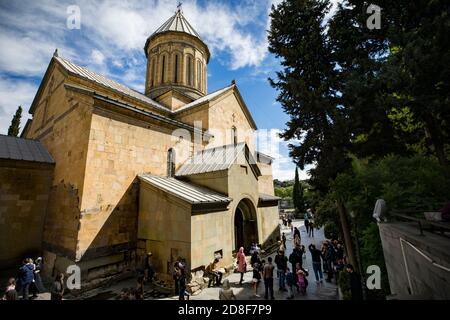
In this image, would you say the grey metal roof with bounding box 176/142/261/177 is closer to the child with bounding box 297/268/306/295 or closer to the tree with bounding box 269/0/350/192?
the tree with bounding box 269/0/350/192

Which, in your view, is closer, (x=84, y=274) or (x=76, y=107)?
(x=84, y=274)

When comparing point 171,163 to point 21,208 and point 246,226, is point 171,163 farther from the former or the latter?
point 21,208

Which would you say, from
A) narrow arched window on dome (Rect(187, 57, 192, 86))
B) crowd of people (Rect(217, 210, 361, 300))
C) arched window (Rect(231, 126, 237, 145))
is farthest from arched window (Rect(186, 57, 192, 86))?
crowd of people (Rect(217, 210, 361, 300))

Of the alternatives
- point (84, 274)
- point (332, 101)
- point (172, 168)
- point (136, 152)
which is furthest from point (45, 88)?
point (332, 101)

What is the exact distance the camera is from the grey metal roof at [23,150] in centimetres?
906

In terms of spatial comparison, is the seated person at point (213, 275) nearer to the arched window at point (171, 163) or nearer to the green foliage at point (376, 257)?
the green foliage at point (376, 257)

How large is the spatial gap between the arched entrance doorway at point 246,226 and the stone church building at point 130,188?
0.17 ft

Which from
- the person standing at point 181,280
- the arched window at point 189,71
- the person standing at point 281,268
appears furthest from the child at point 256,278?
the arched window at point 189,71

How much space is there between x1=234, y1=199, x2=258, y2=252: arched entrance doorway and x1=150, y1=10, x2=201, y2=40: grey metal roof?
53.5ft

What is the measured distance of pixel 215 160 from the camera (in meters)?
10.8
